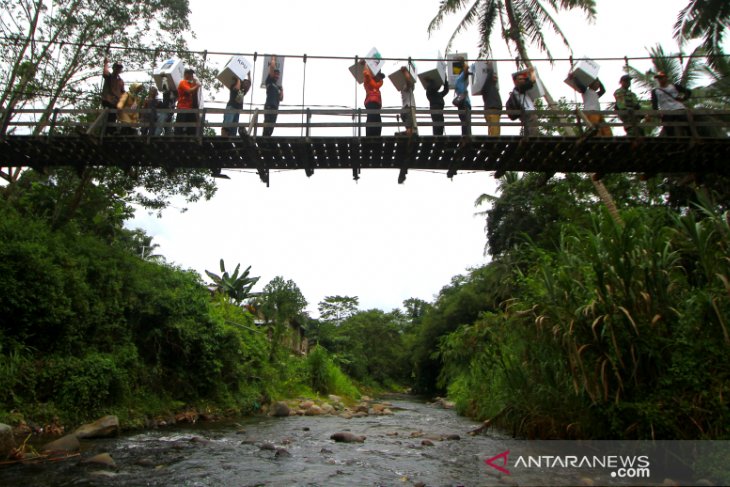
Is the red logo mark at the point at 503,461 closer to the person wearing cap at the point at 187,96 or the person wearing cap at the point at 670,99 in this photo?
the person wearing cap at the point at 670,99

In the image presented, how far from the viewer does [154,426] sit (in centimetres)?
1030

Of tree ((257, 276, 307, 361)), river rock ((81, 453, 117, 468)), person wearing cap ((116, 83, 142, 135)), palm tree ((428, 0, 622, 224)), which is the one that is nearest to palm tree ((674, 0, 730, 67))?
palm tree ((428, 0, 622, 224))

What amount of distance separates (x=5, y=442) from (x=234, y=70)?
5.78m

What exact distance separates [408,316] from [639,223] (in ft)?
194

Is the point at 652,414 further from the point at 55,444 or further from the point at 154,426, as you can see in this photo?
the point at 154,426

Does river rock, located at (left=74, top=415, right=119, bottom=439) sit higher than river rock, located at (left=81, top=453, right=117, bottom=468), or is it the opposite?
river rock, located at (left=74, top=415, right=119, bottom=439)

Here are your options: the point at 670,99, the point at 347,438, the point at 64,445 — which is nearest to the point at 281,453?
the point at 347,438

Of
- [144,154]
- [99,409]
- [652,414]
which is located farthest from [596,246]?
[99,409]

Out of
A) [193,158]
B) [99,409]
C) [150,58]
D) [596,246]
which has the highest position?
[150,58]

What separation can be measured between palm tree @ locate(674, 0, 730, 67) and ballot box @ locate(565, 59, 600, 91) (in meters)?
4.87

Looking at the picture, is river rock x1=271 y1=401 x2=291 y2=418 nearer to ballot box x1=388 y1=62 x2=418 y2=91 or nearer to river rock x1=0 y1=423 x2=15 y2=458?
river rock x1=0 y1=423 x2=15 y2=458

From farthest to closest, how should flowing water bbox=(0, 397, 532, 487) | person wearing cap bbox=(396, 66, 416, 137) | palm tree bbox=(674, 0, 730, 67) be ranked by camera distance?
palm tree bbox=(674, 0, 730, 67) → person wearing cap bbox=(396, 66, 416, 137) → flowing water bbox=(0, 397, 532, 487)

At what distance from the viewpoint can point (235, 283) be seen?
1065 inches

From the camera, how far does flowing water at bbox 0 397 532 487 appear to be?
5.63 m
